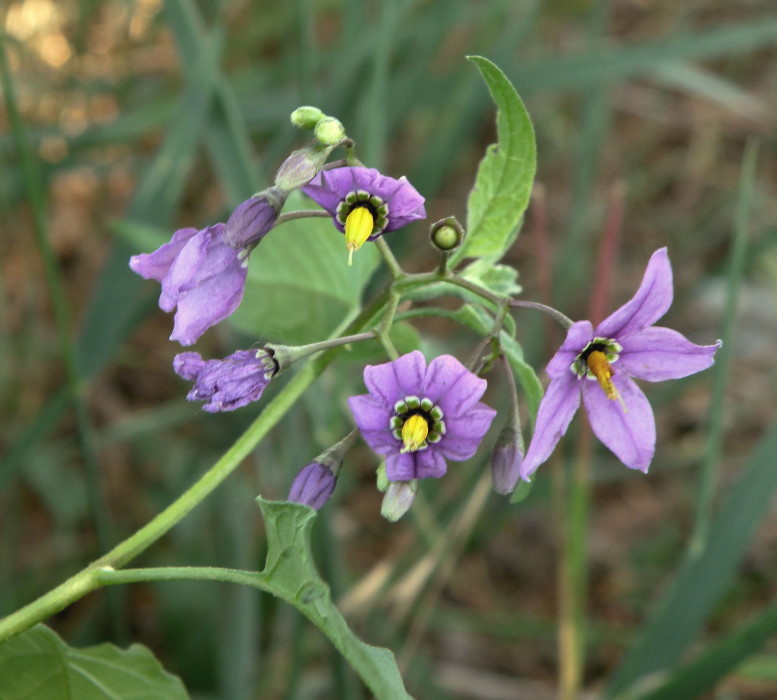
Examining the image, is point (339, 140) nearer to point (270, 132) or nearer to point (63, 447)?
point (270, 132)

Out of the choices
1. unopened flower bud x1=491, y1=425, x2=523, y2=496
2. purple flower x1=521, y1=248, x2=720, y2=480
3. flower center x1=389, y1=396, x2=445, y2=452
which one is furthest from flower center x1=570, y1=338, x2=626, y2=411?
flower center x1=389, y1=396, x2=445, y2=452

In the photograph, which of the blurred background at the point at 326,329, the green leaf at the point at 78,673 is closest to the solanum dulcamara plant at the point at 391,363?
the green leaf at the point at 78,673

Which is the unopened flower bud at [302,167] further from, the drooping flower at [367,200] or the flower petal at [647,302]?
the flower petal at [647,302]

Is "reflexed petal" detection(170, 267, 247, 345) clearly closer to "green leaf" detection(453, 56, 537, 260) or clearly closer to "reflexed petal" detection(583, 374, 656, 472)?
"green leaf" detection(453, 56, 537, 260)

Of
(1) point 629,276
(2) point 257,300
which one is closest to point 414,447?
(2) point 257,300

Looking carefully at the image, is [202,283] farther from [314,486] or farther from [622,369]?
[622,369]

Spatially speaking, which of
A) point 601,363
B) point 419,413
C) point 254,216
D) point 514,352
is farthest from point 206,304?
point 601,363
